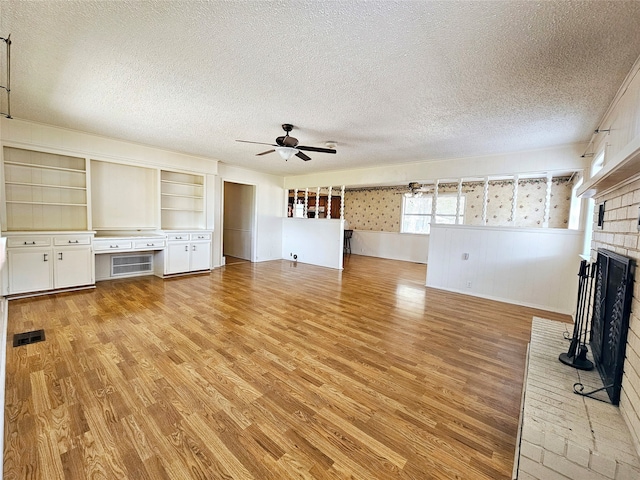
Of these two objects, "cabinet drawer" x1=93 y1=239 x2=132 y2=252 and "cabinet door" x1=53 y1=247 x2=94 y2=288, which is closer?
"cabinet door" x1=53 y1=247 x2=94 y2=288

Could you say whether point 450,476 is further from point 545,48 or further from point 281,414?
point 545,48

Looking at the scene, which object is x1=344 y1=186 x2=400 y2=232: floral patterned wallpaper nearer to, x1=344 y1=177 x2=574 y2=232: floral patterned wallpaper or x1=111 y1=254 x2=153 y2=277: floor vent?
x1=344 y1=177 x2=574 y2=232: floral patterned wallpaper

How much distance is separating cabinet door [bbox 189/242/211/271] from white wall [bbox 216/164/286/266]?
0.67 meters

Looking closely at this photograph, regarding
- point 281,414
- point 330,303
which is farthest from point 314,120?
point 281,414

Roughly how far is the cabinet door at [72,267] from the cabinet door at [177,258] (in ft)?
3.91

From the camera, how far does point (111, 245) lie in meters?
4.77

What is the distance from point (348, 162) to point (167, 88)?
3.86 meters

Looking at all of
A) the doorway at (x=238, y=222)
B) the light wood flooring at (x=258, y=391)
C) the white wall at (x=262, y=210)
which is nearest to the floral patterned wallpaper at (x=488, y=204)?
the white wall at (x=262, y=210)

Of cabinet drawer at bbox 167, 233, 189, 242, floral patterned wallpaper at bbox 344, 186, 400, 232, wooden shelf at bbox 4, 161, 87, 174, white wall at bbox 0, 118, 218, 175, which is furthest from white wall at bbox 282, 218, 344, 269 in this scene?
wooden shelf at bbox 4, 161, 87, 174

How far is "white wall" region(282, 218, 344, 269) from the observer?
23.9ft

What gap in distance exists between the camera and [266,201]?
7883mm

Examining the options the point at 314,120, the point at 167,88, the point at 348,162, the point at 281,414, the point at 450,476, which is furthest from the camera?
the point at 348,162

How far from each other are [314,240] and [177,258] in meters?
3.43

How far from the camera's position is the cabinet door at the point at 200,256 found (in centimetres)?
593
